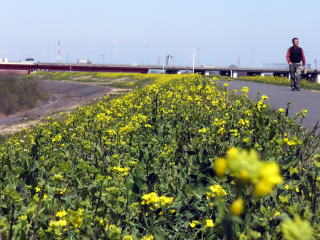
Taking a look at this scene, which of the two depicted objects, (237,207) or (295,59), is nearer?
(237,207)

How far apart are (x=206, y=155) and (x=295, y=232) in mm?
3659

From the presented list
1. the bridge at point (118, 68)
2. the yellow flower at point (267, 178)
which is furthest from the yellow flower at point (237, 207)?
the bridge at point (118, 68)

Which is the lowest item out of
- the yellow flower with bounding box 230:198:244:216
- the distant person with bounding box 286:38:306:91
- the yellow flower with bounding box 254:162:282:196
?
the yellow flower with bounding box 230:198:244:216

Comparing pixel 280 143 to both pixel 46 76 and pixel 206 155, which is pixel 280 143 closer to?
pixel 206 155

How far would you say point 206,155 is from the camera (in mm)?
4539

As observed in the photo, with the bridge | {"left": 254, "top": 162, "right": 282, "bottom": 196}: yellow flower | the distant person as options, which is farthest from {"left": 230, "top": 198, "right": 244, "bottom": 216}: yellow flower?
the bridge

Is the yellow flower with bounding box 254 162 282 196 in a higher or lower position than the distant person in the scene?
lower

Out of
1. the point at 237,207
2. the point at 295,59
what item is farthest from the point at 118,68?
the point at 237,207

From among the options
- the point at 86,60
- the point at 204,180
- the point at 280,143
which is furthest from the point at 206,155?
the point at 86,60

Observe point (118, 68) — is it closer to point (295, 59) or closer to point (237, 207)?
point (295, 59)

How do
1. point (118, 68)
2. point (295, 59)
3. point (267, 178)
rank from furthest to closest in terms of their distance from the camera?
point (118, 68) → point (295, 59) → point (267, 178)

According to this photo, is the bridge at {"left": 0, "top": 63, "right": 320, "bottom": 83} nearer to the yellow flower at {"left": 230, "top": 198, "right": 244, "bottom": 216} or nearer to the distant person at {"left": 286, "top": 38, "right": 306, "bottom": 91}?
the distant person at {"left": 286, "top": 38, "right": 306, "bottom": 91}

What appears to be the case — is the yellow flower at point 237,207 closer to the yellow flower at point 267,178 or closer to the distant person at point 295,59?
the yellow flower at point 267,178

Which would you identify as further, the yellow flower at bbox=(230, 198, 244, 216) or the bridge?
the bridge
